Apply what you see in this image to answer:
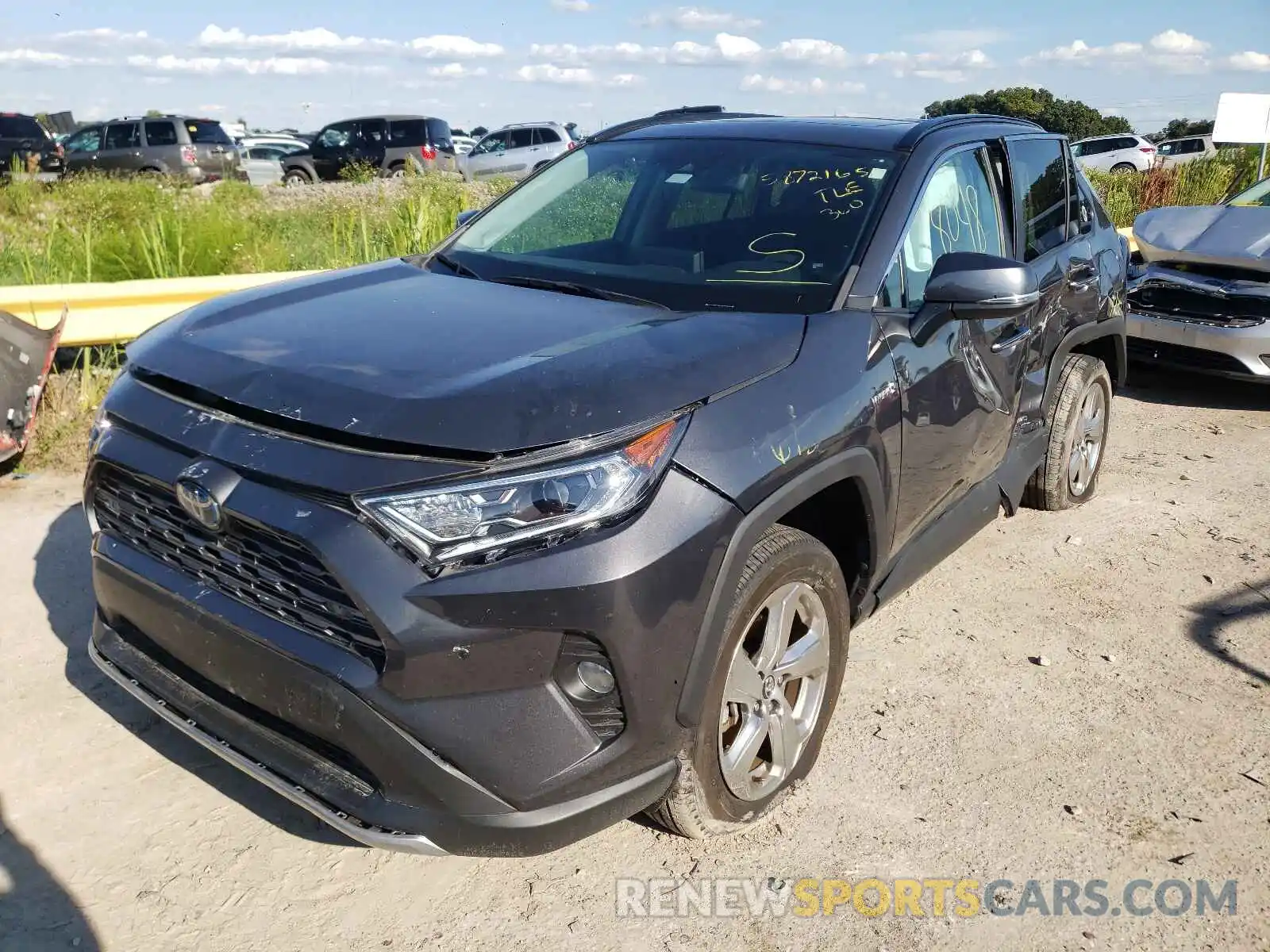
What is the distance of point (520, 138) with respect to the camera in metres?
25.3

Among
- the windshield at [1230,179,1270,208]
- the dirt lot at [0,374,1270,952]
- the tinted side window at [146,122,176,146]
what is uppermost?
the tinted side window at [146,122,176,146]

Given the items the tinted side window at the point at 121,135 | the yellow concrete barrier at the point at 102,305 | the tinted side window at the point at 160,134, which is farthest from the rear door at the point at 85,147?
the yellow concrete barrier at the point at 102,305

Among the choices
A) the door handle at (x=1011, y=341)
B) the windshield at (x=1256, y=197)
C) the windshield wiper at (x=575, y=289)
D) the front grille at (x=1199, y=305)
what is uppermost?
the windshield wiper at (x=575, y=289)

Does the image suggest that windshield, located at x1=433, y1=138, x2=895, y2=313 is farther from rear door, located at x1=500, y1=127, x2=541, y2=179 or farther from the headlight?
rear door, located at x1=500, y1=127, x2=541, y2=179

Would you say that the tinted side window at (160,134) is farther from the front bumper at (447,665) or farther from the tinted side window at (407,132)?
the front bumper at (447,665)

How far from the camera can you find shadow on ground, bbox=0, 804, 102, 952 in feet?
7.79

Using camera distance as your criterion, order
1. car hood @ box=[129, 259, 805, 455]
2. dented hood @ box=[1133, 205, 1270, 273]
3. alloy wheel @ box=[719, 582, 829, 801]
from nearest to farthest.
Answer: car hood @ box=[129, 259, 805, 455] < alloy wheel @ box=[719, 582, 829, 801] < dented hood @ box=[1133, 205, 1270, 273]

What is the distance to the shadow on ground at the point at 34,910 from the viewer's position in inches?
93.5

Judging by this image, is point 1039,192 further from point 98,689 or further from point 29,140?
point 29,140

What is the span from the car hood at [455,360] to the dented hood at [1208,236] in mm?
5637

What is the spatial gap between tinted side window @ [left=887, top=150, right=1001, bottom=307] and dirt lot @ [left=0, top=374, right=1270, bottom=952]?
139 centimetres

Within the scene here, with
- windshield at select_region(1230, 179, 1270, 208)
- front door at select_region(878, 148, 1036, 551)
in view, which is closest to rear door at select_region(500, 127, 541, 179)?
windshield at select_region(1230, 179, 1270, 208)

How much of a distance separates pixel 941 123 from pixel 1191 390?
514cm

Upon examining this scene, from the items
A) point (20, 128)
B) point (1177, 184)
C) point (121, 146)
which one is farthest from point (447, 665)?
point (20, 128)
